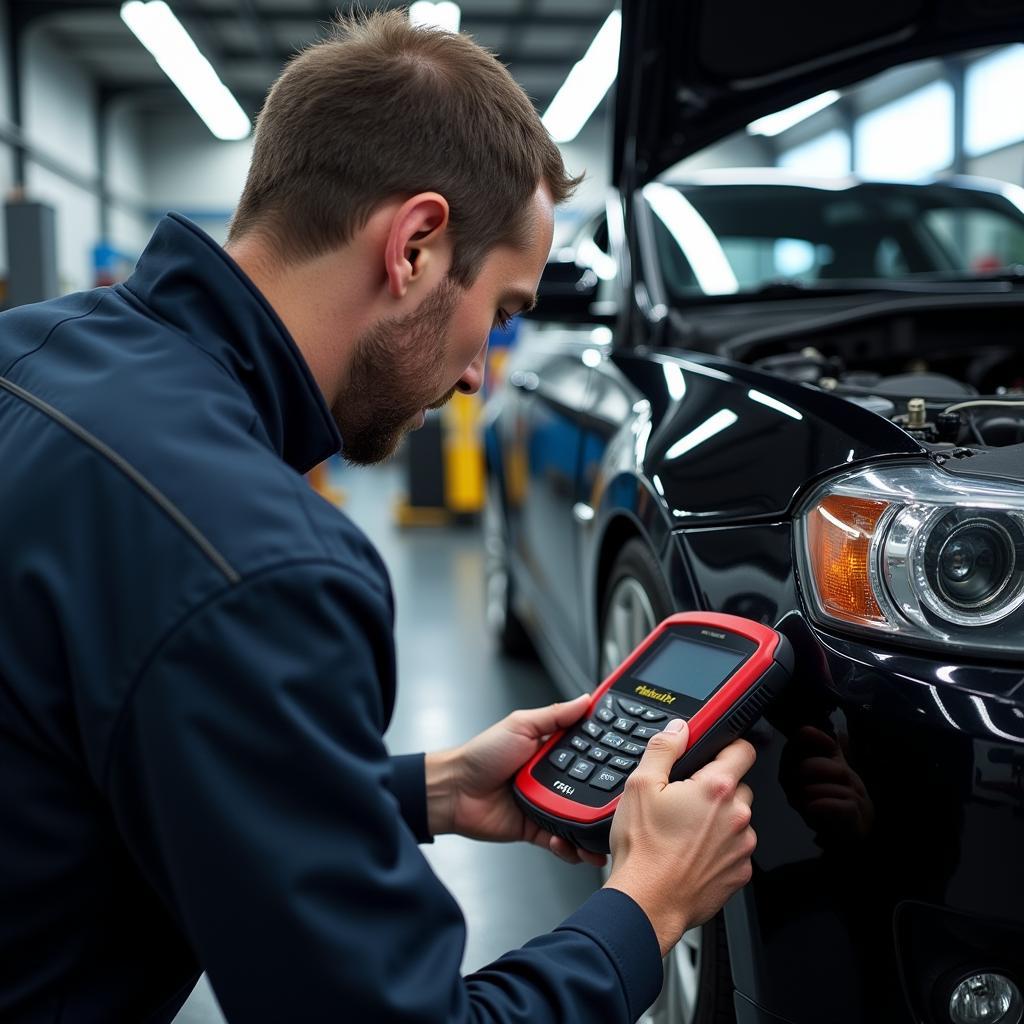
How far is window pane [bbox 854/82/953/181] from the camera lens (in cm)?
1147

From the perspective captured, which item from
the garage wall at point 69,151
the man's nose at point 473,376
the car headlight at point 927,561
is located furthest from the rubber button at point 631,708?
the garage wall at point 69,151

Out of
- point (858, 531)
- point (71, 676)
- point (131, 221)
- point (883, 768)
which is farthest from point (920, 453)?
point (131, 221)

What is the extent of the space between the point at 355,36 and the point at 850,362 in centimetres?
134

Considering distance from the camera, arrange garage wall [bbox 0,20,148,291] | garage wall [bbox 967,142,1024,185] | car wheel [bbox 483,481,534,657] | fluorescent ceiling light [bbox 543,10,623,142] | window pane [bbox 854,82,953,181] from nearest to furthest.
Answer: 1. car wheel [bbox 483,481,534,657]
2. fluorescent ceiling light [bbox 543,10,623,142]
3. garage wall [bbox 967,142,1024,185]
4. garage wall [bbox 0,20,148,291]
5. window pane [bbox 854,82,953,181]

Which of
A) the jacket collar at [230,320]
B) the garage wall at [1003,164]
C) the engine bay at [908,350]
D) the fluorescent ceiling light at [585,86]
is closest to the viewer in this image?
the jacket collar at [230,320]

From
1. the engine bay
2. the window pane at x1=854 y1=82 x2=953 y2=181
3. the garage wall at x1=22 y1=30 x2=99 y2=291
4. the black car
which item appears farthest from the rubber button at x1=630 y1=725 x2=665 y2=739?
the garage wall at x1=22 y1=30 x2=99 y2=291

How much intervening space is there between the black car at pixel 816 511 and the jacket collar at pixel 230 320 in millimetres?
562

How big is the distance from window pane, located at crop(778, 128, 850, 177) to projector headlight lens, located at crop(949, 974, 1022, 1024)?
43.9 ft

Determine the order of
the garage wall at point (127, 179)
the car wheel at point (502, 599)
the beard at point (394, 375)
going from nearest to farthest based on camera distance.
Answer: the beard at point (394, 375), the car wheel at point (502, 599), the garage wall at point (127, 179)

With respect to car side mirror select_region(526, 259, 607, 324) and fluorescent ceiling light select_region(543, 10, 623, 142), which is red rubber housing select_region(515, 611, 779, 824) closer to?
car side mirror select_region(526, 259, 607, 324)

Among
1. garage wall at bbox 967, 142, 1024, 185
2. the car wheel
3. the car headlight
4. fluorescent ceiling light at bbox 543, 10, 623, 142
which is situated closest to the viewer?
the car headlight

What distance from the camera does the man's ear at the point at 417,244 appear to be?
88 cm

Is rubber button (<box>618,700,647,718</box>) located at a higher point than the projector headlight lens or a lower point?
higher

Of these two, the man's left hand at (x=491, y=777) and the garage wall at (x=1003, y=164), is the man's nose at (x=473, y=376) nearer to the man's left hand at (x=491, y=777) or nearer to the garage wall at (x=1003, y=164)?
the man's left hand at (x=491, y=777)
